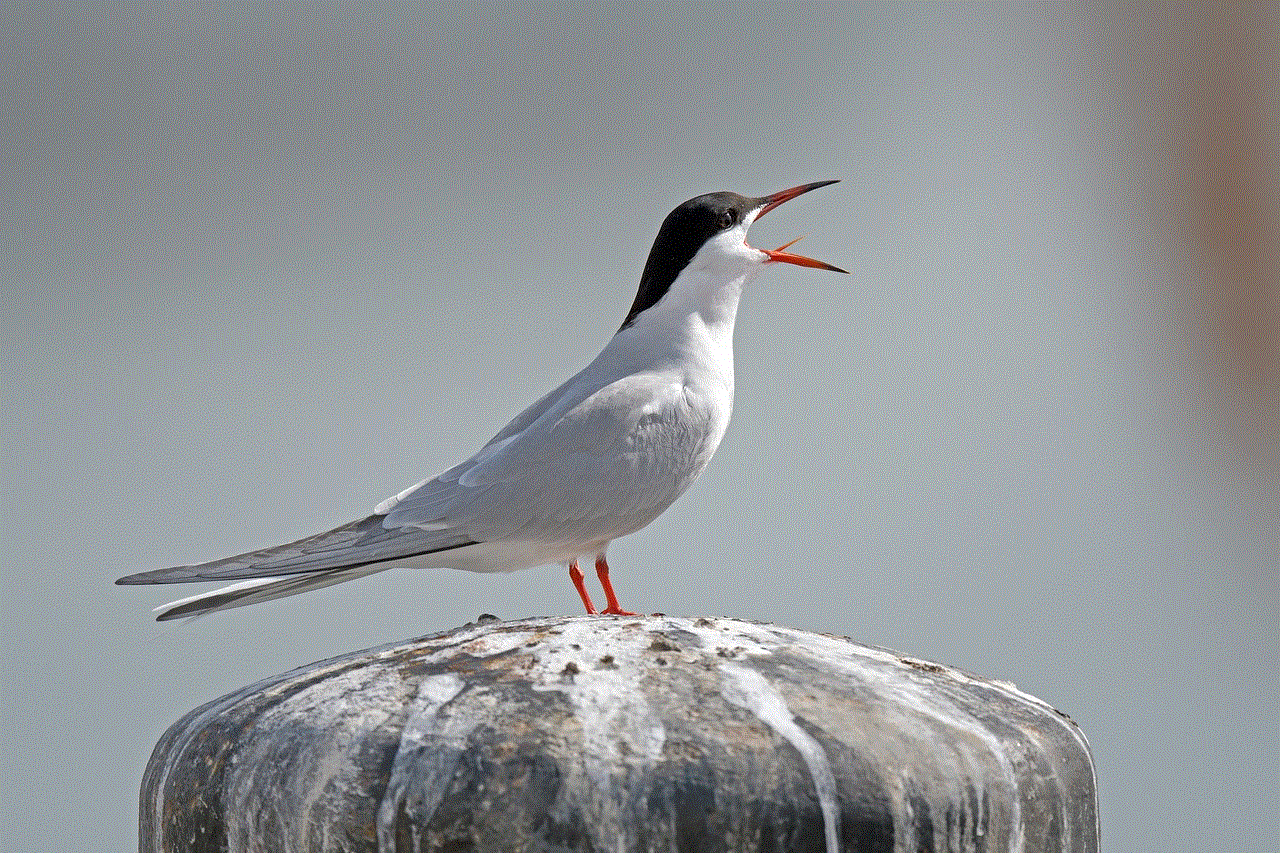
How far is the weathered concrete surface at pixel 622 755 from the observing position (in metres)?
2.03

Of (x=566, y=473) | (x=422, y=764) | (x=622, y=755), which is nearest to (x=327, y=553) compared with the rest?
(x=566, y=473)

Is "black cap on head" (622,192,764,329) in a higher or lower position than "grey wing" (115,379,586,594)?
higher

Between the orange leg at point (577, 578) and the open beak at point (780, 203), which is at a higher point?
the open beak at point (780, 203)

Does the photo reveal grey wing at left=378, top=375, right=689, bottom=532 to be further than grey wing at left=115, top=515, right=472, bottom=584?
Yes

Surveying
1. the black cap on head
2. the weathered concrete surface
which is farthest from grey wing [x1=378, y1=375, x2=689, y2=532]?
the weathered concrete surface

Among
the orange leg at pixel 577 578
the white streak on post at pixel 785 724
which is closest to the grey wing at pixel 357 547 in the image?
the orange leg at pixel 577 578

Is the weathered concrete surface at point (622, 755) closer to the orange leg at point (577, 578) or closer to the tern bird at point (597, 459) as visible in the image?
the tern bird at point (597, 459)

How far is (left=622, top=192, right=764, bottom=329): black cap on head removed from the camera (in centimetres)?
399

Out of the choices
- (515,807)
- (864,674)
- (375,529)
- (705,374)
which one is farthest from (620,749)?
(705,374)

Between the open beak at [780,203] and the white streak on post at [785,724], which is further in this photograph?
the open beak at [780,203]

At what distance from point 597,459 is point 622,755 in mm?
1616

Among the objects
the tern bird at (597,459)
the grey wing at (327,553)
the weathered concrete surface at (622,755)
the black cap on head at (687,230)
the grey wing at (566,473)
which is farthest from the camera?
the black cap on head at (687,230)

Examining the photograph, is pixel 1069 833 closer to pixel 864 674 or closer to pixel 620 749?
pixel 864 674

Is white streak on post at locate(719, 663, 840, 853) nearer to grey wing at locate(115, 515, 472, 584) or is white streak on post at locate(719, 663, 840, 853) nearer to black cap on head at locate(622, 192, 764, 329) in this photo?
grey wing at locate(115, 515, 472, 584)
